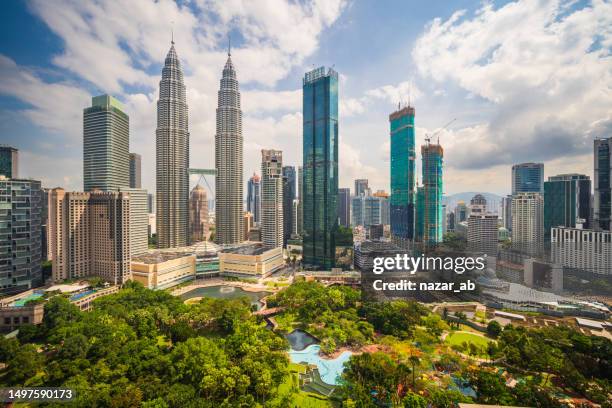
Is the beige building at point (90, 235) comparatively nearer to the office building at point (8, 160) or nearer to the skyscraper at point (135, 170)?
the office building at point (8, 160)

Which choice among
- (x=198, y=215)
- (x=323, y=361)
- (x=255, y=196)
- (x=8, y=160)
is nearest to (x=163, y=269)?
(x=8, y=160)

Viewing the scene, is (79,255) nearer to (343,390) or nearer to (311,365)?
(311,365)

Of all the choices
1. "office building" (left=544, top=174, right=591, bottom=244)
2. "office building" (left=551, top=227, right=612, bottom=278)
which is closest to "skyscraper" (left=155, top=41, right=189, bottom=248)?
"office building" (left=551, top=227, right=612, bottom=278)

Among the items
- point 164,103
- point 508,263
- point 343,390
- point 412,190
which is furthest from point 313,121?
point 343,390

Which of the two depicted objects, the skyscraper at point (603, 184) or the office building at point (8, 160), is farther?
the skyscraper at point (603, 184)

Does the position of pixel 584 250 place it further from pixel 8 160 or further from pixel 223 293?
pixel 8 160

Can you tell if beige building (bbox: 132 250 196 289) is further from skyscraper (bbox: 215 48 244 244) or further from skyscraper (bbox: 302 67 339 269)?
skyscraper (bbox: 302 67 339 269)

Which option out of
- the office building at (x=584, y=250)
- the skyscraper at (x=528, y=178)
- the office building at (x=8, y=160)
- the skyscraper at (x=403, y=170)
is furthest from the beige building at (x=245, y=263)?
the skyscraper at (x=528, y=178)
